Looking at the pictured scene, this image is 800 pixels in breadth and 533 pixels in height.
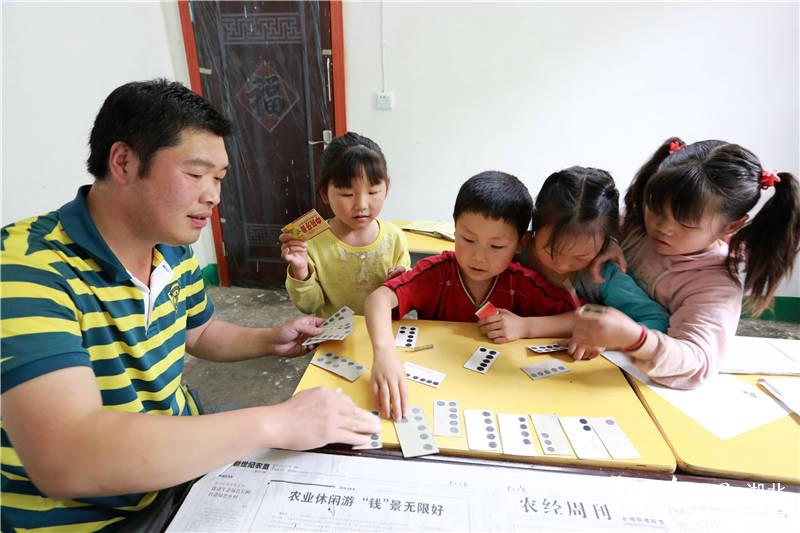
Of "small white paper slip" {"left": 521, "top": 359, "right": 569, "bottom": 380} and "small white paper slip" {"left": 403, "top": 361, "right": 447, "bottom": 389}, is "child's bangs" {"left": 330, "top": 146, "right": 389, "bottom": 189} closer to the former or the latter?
"small white paper slip" {"left": 403, "top": 361, "right": 447, "bottom": 389}

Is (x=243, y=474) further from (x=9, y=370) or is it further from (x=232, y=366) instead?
(x=232, y=366)

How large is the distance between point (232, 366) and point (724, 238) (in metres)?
2.74

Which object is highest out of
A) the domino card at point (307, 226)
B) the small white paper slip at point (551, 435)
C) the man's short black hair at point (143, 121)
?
the man's short black hair at point (143, 121)

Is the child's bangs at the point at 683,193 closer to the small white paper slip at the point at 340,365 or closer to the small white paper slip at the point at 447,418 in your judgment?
the small white paper slip at the point at 447,418

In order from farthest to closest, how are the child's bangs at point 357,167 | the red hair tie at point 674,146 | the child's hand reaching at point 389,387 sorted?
the child's bangs at point 357,167, the red hair tie at point 674,146, the child's hand reaching at point 389,387

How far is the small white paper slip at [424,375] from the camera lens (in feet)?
3.48

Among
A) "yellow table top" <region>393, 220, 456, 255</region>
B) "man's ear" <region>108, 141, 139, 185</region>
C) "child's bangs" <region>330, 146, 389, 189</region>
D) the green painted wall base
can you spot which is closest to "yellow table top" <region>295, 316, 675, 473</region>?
"man's ear" <region>108, 141, 139, 185</region>

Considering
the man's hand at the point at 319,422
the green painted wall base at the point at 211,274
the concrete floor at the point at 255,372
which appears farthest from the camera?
the green painted wall base at the point at 211,274

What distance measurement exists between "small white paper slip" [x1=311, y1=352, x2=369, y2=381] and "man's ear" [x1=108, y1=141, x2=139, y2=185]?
0.61m

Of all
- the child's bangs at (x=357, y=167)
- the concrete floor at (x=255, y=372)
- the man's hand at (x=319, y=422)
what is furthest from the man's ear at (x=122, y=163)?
the concrete floor at (x=255, y=372)

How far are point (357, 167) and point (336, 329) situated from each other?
2.37 feet

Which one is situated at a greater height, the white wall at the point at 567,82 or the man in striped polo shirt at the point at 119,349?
the white wall at the point at 567,82

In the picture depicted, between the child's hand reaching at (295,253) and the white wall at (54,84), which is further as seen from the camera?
the white wall at (54,84)

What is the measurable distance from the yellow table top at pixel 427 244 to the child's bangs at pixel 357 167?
698 mm
